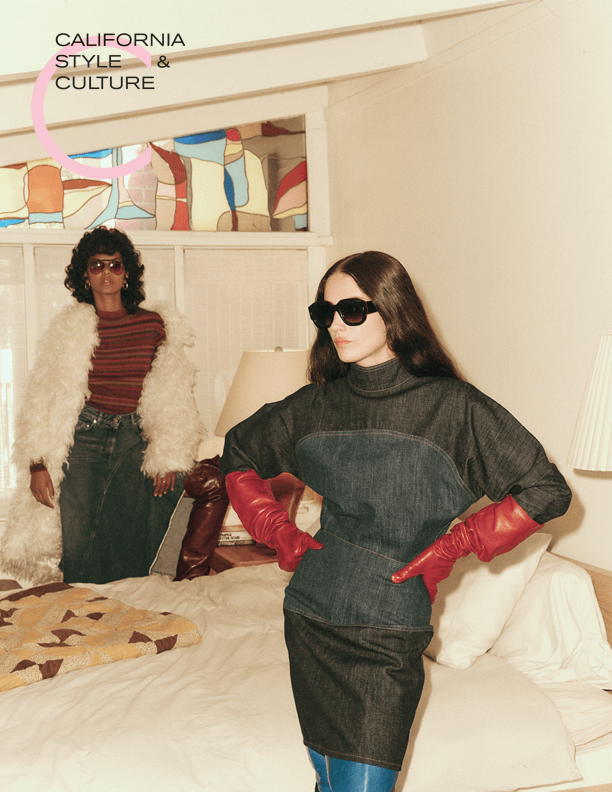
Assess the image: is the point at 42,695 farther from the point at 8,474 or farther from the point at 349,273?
the point at 8,474

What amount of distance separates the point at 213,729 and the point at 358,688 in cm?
53

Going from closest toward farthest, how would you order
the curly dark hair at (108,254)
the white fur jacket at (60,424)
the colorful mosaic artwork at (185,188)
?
the white fur jacket at (60,424), the curly dark hair at (108,254), the colorful mosaic artwork at (185,188)

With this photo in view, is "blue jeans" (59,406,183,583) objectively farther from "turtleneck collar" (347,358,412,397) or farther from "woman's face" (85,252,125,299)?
"turtleneck collar" (347,358,412,397)

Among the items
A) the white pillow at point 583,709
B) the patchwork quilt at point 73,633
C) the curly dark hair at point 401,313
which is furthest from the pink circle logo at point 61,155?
the white pillow at point 583,709

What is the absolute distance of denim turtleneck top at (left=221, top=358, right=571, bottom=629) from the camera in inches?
58.9

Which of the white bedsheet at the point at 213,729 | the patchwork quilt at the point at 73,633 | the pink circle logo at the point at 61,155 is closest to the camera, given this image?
the white bedsheet at the point at 213,729

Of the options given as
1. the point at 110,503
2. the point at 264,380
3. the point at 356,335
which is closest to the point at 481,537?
the point at 356,335

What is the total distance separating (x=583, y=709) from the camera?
200 cm

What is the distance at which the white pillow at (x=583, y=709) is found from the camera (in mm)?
1967

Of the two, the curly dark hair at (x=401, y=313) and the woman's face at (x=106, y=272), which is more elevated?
the woman's face at (x=106, y=272)

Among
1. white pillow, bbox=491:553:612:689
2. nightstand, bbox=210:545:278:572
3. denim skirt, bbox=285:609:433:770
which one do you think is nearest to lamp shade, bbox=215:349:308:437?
nightstand, bbox=210:545:278:572

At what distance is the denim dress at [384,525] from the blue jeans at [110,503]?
1.92 meters

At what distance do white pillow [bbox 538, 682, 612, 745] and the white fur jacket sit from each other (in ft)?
6.03

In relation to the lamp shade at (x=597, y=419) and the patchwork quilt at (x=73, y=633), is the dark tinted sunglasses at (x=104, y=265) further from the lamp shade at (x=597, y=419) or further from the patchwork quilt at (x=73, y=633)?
the lamp shade at (x=597, y=419)
